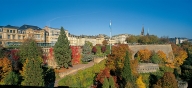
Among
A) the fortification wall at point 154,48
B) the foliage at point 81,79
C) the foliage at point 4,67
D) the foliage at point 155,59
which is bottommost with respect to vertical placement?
the foliage at point 81,79

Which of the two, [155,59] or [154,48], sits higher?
[154,48]

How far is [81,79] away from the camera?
2788cm

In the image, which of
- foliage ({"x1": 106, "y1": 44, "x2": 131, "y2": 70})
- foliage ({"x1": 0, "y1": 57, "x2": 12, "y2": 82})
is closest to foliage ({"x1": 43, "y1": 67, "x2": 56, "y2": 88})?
foliage ({"x1": 0, "y1": 57, "x2": 12, "y2": 82})

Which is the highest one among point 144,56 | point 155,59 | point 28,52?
point 28,52

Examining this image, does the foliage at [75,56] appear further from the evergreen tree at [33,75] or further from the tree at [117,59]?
the evergreen tree at [33,75]

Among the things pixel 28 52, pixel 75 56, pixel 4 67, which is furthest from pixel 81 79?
pixel 4 67

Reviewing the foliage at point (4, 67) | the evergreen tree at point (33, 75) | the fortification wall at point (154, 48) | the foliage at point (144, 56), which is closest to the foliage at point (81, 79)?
the evergreen tree at point (33, 75)

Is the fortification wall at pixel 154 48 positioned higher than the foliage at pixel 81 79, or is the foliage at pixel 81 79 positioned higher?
the fortification wall at pixel 154 48

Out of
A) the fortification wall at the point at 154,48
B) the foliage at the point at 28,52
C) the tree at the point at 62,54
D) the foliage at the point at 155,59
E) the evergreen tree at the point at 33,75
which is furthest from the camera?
the fortification wall at the point at 154,48

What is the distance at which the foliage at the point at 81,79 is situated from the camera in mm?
25847

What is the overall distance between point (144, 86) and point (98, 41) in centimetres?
6149

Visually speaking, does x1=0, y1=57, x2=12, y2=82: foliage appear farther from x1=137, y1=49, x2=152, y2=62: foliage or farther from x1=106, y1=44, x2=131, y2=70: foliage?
x1=137, y1=49, x2=152, y2=62: foliage

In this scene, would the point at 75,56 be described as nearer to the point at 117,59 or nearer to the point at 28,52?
the point at 117,59

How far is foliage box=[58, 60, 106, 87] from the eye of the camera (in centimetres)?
2585
